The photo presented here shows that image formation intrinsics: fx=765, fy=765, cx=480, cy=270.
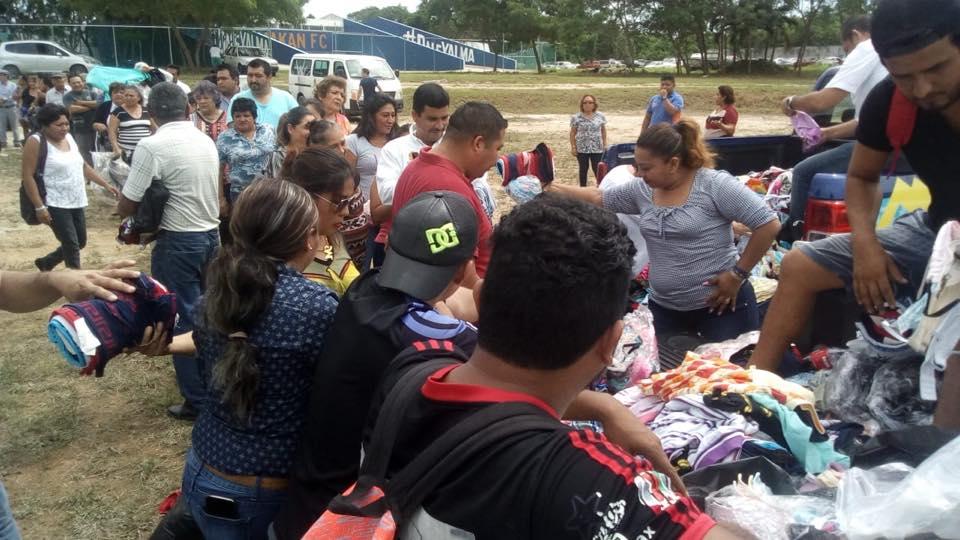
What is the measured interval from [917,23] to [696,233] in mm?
1884

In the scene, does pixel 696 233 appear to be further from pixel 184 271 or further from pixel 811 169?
pixel 184 271

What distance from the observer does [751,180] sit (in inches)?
233

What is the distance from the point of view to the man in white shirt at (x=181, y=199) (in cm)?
493

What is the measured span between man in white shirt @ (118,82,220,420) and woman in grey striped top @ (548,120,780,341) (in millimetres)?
2752

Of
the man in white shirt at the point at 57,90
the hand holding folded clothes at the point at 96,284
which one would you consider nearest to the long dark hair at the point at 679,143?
the hand holding folded clothes at the point at 96,284

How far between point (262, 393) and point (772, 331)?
1.88m

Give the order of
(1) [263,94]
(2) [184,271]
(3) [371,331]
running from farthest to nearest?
(1) [263,94]
(2) [184,271]
(3) [371,331]

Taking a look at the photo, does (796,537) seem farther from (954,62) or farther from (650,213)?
(650,213)

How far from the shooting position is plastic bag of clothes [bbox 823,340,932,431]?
7.84 ft

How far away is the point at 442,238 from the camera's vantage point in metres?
2.19

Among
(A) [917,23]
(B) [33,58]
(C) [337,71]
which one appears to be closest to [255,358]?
(A) [917,23]

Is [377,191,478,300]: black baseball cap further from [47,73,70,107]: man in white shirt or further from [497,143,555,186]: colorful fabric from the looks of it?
[47,73,70,107]: man in white shirt

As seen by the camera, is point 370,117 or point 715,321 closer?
point 715,321

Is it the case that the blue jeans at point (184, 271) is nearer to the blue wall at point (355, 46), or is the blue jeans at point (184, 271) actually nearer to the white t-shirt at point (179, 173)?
the white t-shirt at point (179, 173)
